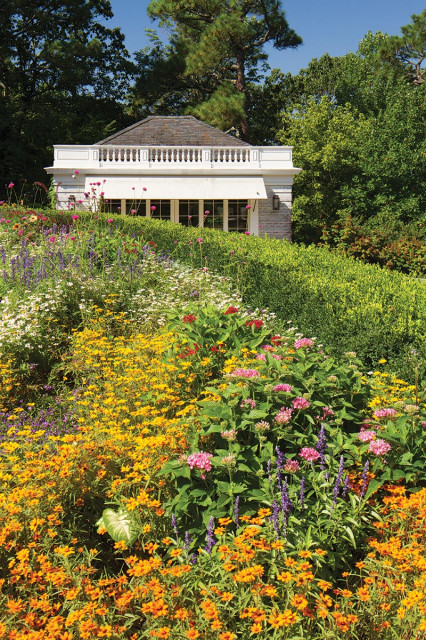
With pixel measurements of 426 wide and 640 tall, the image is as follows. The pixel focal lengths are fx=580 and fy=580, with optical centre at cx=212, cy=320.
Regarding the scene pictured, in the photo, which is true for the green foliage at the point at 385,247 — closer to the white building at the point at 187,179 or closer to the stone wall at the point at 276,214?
the stone wall at the point at 276,214

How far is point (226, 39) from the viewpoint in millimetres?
30078

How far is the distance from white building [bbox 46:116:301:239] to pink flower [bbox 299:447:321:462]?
19966 mm

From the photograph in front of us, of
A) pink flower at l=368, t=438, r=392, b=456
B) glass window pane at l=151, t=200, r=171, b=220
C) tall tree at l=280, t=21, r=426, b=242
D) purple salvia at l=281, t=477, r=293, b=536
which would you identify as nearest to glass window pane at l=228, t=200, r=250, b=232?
glass window pane at l=151, t=200, r=171, b=220

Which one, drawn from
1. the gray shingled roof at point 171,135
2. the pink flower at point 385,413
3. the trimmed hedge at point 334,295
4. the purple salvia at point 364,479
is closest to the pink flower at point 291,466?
the purple salvia at point 364,479

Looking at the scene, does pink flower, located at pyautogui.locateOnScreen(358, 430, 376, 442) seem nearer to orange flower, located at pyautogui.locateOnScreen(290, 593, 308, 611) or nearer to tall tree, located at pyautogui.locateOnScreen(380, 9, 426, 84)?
orange flower, located at pyautogui.locateOnScreen(290, 593, 308, 611)

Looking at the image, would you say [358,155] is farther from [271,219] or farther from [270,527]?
[270,527]

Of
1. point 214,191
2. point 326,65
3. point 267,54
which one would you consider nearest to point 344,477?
point 214,191

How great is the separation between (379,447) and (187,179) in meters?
20.8

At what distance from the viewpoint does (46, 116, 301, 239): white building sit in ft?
74.4

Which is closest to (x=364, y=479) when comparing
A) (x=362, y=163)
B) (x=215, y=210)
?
(x=215, y=210)

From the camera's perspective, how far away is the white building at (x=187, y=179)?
22.7 meters

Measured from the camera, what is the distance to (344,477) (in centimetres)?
337

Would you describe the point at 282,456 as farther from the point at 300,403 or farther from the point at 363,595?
the point at 363,595

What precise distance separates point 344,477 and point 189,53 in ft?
105
